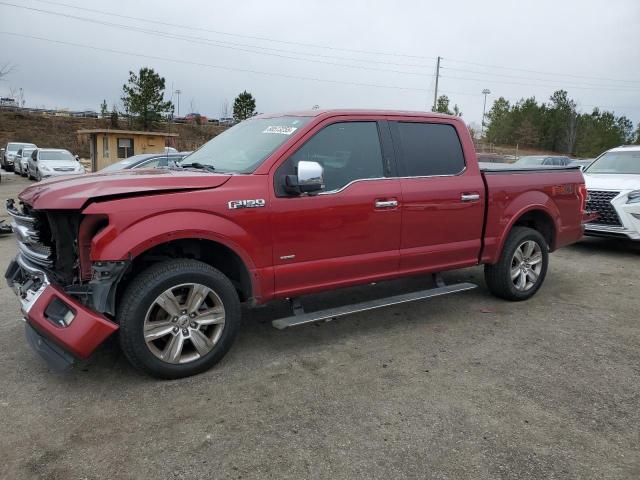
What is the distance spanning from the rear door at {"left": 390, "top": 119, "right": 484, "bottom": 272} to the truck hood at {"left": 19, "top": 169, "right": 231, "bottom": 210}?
1686 millimetres

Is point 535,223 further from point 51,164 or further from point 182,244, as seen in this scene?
point 51,164

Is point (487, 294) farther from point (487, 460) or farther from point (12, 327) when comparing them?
point (12, 327)

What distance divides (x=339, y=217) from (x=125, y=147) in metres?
22.2

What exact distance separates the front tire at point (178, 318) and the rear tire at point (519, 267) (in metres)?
Answer: 2.96

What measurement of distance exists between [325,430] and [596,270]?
222 inches

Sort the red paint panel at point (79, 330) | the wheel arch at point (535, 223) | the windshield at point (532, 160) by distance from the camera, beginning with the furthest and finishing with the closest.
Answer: the windshield at point (532, 160) < the wheel arch at point (535, 223) < the red paint panel at point (79, 330)

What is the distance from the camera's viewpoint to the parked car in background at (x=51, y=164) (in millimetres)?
20688

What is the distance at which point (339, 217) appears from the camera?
13.2 feet

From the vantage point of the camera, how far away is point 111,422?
3.06 metres

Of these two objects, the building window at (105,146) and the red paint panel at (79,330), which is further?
the building window at (105,146)

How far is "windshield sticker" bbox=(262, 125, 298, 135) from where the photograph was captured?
408 centimetres

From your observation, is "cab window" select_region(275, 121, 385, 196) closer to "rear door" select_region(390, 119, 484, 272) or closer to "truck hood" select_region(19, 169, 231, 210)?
"rear door" select_region(390, 119, 484, 272)

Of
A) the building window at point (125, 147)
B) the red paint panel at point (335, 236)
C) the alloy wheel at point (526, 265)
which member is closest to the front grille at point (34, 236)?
the red paint panel at point (335, 236)

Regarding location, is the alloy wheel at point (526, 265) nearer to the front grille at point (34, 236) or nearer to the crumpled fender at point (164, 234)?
the crumpled fender at point (164, 234)
